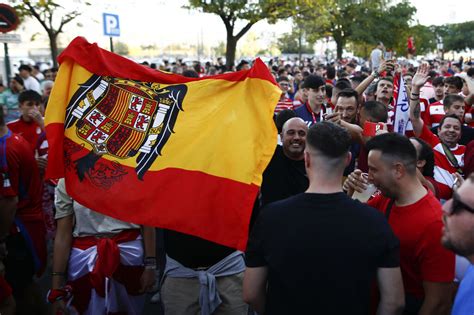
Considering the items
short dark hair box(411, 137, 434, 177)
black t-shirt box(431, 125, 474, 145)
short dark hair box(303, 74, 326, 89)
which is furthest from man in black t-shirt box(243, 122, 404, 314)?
short dark hair box(303, 74, 326, 89)

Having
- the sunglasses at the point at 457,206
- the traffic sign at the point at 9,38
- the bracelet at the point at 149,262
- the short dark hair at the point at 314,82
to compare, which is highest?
the traffic sign at the point at 9,38

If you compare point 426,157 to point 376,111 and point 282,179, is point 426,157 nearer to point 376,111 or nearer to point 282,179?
point 282,179

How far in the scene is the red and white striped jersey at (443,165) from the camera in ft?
15.5

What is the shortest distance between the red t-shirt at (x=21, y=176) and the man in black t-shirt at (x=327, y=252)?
227 centimetres

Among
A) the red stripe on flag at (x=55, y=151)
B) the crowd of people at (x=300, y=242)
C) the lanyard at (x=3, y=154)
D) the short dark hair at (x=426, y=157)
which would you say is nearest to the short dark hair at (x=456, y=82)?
the crowd of people at (x=300, y=242)

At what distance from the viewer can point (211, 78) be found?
3502mm

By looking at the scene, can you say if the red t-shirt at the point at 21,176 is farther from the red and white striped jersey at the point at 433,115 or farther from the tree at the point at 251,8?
the tree at the point at 251,8

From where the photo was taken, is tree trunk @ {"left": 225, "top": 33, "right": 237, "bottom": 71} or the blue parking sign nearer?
the blue parking sign

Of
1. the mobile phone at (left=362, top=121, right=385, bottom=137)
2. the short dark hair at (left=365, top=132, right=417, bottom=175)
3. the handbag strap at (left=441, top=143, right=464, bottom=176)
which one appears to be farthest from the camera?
the handbag strap at (left=441, top=143, right=464, bottom=176)

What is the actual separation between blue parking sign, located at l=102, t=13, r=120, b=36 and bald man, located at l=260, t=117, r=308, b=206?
6710mm

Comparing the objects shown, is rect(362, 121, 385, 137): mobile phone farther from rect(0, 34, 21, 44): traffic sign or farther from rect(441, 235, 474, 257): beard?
rect(0, 34, 21, 44): traffic sign

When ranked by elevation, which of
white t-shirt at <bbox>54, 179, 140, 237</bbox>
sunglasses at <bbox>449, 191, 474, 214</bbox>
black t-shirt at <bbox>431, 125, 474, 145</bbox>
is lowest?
white t-shirt at <bbox>54, 179, 140, 237</bbox>

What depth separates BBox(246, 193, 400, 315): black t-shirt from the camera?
7.58ft

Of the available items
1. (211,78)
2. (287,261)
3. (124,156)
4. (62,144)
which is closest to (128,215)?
(124,156)
